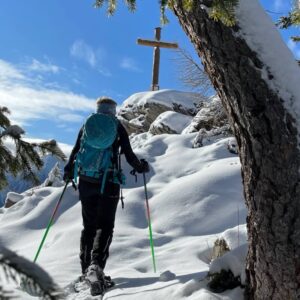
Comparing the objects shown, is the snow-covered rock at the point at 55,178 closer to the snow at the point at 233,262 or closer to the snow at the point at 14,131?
the snow at the point at 14,131

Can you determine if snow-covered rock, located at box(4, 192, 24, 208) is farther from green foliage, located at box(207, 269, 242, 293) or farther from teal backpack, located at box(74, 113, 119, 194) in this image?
green foliage, located at box(207, 269, 242, 293)

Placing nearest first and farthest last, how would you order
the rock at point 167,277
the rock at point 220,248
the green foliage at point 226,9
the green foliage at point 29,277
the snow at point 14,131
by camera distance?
the green foliage at point 29,277, the green foliage at point 226,9, the rock at point 167,277, the snow at point 14,131, the rock at point 220,248

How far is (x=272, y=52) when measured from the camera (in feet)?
8.15

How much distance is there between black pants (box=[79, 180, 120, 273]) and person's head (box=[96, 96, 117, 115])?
31.1 inches

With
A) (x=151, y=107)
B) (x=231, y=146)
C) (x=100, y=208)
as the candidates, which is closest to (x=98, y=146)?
(x=100, y=208)

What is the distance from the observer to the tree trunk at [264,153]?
2371 mm

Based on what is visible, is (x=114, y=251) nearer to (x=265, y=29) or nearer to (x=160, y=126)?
(x=265, y=29)

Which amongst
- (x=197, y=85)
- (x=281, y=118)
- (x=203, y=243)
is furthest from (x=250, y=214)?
(x=197, y=85)

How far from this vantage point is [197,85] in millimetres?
12352

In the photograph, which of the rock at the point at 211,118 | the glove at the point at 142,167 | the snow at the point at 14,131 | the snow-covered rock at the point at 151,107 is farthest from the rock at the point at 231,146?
the snow at the point at 14,131

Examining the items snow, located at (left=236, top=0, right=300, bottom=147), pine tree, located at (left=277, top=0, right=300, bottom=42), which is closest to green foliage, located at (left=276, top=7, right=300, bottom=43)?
pine tree, located at (left=277, top=0, right=300, bottom=42)

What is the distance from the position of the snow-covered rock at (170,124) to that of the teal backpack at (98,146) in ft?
42.0

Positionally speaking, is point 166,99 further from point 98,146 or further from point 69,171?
point 98,146

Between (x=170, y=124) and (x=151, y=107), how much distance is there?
3.34m
